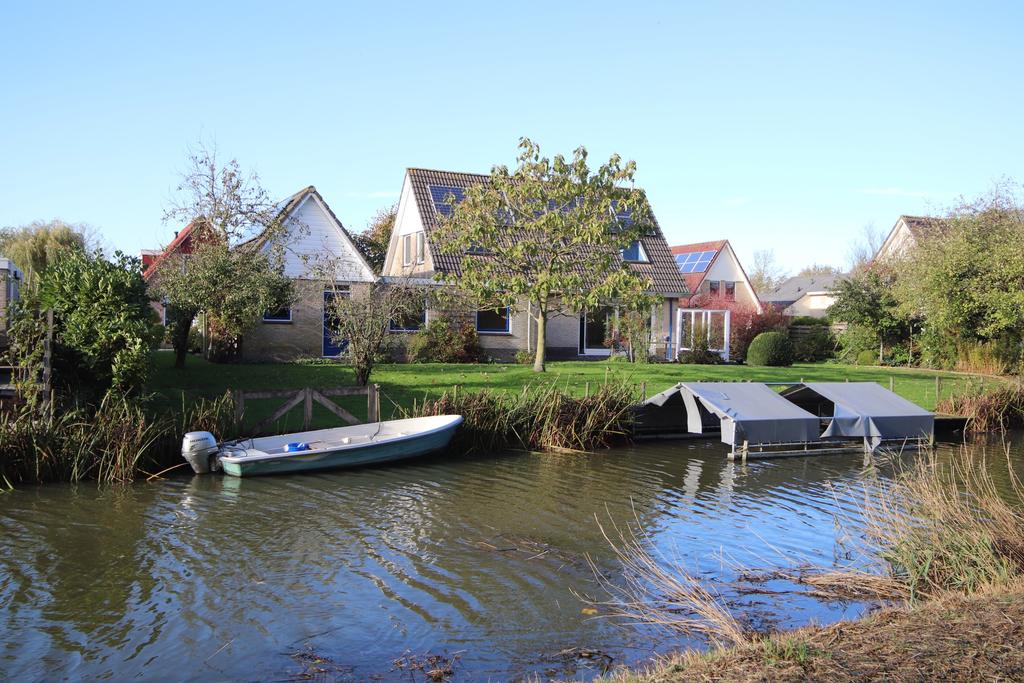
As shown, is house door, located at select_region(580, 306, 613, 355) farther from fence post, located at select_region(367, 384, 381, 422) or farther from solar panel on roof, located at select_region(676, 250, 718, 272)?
solar panel on roof, located at select_region(676, 250, 718, 272)

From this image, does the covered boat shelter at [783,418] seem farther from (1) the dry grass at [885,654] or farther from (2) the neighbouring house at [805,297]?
(2) the neighbouring house at [805,297]

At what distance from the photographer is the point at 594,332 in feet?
115

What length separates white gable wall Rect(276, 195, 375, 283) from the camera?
29.7 metres

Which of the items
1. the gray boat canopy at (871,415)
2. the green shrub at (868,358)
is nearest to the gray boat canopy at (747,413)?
the gray boat canopy at (871,415)

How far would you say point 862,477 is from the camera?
16.0 meters

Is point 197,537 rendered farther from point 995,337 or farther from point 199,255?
point 995,337

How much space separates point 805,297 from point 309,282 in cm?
4859

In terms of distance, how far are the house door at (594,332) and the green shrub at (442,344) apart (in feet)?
18.4

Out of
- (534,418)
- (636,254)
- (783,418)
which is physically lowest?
(534,418)

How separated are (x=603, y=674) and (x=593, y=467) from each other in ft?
32.5

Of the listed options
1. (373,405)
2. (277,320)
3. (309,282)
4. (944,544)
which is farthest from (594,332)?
(944,544)

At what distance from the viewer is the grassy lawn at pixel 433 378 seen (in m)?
19.2

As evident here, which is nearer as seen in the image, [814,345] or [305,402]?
[305,402]

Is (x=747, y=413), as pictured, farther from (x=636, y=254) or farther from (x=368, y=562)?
(x=636, y=254)
